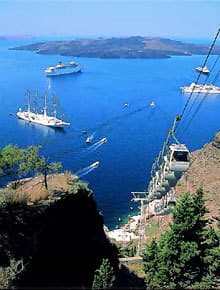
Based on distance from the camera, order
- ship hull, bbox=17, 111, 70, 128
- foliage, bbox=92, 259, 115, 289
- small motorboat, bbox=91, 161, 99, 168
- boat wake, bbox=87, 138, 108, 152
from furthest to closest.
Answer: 1. ship hull, bbox=17, 111, 70, 128
2. boat wake, bbox=87, 138, 108, 152
3. small motorboat, bbox=91, 161, 99, 168
4. foliage, bbox=92, 259, 115, 289

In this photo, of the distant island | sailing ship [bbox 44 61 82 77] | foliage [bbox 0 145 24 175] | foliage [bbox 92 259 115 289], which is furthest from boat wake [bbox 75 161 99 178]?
the distant island

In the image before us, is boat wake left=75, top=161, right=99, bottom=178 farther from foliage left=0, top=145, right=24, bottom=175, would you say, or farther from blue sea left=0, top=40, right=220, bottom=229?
foliage left=0, top=145, right=24, bottom=175

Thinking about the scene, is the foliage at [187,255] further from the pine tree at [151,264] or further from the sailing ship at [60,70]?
the sailing ship at [60,70]

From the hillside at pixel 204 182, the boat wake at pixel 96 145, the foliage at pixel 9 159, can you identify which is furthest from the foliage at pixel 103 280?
the boat wake at pixel 96 145

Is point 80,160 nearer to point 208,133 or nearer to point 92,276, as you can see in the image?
point 208,133

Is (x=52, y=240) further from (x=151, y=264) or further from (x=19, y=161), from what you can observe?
(x=19, y=161)

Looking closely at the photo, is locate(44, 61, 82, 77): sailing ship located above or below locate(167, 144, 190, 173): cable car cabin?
above

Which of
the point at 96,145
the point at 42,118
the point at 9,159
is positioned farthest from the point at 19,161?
the point at 42,118
